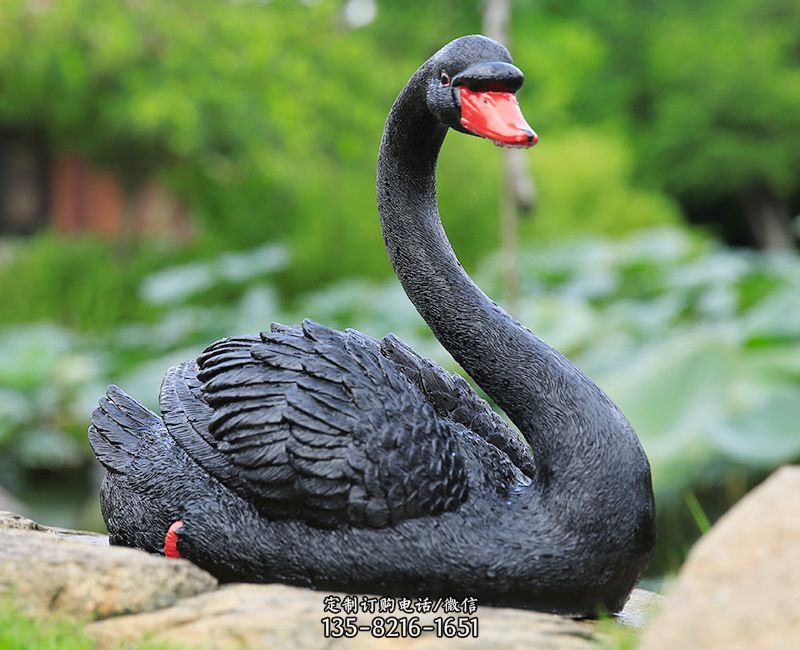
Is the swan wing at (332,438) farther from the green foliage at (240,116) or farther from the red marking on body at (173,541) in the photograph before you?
the green foliage at (240,116)

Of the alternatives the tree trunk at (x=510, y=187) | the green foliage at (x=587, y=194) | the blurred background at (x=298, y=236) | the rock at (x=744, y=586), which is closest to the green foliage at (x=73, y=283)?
the blurred background at (x=298, y=236)

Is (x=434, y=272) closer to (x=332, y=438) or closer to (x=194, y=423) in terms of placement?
(x=332, y=438)

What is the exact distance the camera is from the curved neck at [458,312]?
2143 millimetres

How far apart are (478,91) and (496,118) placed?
0.09 m

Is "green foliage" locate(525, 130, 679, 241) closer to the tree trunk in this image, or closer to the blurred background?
the blurred background

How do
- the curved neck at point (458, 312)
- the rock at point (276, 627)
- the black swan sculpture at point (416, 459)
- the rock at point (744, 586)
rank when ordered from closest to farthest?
1. the rock at point (744, 586)
2. the rock at point (276, 627)
3. the black swan sculpture at point (416, 459)
4. the curved neck at point (458, 312)

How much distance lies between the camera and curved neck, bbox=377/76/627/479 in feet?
7.03

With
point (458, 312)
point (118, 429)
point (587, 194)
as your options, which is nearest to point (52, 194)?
point (587, 194)

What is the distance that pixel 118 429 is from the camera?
244cm

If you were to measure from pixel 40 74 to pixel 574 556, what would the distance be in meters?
9.79

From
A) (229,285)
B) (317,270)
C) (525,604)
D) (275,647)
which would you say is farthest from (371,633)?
(317,270)

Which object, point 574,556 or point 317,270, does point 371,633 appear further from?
point 317,270

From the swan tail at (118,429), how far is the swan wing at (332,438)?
31cm

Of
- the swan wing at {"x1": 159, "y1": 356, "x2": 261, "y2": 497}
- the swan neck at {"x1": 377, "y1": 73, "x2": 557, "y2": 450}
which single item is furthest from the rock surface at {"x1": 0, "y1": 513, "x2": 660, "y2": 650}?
the swan neck at {"x1": 377, "y1": 73, "x2": 557, "y2": 450}
